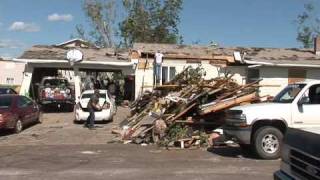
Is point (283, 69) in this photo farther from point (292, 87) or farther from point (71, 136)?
point (292, 87)

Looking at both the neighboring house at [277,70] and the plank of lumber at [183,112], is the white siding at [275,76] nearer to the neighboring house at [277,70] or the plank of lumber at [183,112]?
the neighboring house at [277,70]

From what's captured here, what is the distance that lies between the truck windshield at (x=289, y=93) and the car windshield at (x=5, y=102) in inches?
475

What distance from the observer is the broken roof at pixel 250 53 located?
3444cm

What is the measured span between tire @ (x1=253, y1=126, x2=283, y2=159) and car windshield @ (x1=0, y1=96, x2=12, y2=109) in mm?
12036

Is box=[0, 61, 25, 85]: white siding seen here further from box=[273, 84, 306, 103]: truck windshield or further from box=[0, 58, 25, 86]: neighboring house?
A: box=[273, 84, 306, 103]: truck windshield

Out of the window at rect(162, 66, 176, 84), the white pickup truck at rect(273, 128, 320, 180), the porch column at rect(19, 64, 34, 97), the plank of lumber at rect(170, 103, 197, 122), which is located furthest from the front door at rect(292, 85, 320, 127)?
the porch column at rect(19, 64, 34, 97)

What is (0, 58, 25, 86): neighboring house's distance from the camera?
62219 millimetres

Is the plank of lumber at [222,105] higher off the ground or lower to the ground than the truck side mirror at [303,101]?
lower

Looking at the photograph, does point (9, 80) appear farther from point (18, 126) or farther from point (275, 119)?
point (275, 119)

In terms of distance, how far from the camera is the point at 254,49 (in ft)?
126

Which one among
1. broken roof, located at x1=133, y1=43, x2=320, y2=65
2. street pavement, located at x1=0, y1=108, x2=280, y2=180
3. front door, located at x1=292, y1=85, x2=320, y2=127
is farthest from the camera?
broken roof, located at x1=133, y1=43, x2=320, y2=65

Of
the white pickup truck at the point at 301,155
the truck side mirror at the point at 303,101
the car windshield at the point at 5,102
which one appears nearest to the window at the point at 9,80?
the car windshield at the point at 5,102

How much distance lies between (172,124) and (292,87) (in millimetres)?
5054

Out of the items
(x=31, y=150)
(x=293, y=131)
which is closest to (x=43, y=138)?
(x=31, y=150)
